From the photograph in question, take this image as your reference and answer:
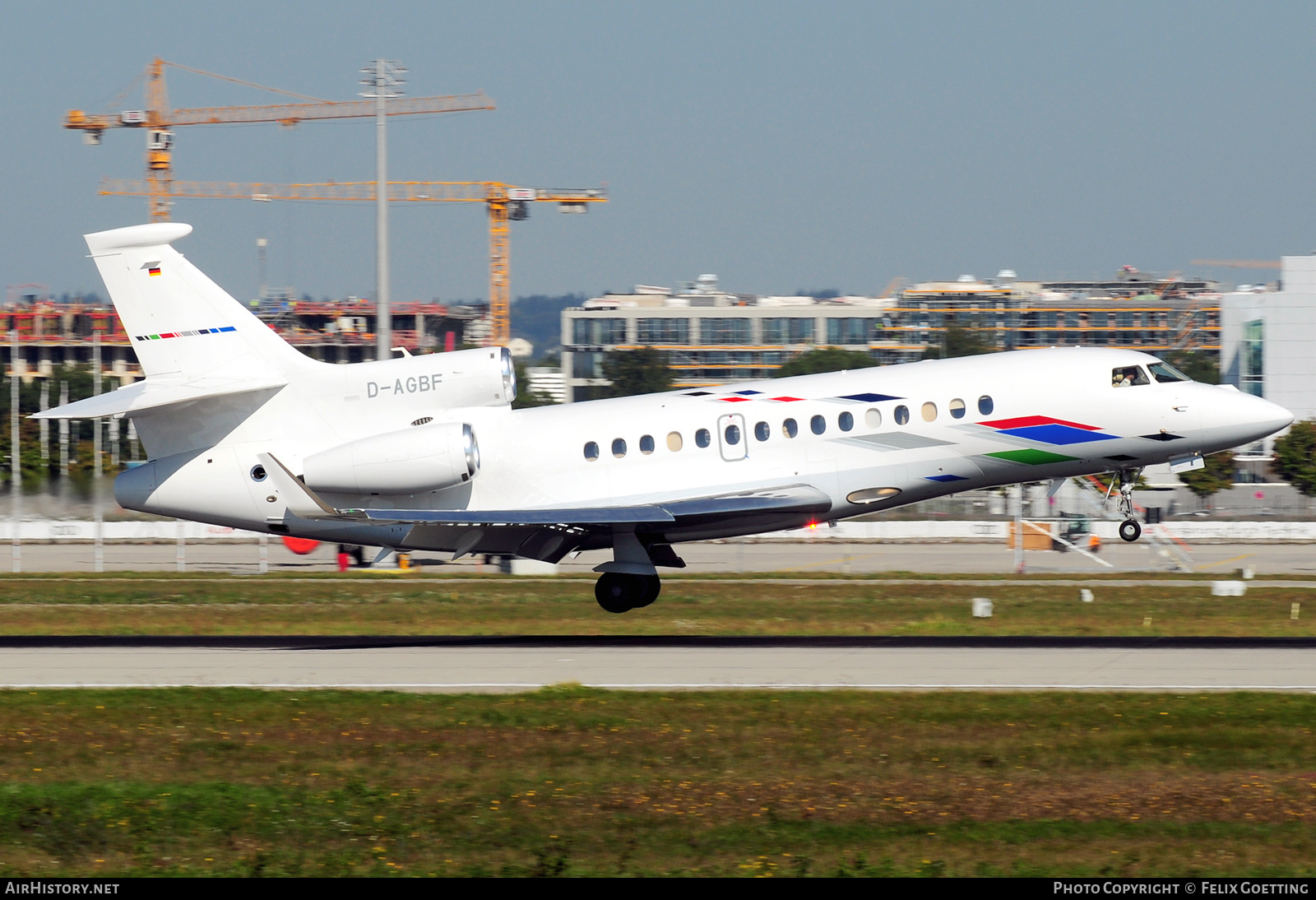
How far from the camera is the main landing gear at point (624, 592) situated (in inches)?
1007

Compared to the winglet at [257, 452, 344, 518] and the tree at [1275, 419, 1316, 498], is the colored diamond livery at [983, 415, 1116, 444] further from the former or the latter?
the tree at [1275, 419, 1316, 498]

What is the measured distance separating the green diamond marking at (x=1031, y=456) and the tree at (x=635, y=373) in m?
81.9

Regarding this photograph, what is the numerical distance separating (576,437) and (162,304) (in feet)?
25.3

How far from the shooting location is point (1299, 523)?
2477 inches

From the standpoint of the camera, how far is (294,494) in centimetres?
2380

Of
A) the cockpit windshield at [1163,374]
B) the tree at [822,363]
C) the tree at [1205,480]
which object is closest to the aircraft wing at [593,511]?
the cockpit windshield at [1163,374]

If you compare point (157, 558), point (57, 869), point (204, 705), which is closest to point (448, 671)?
point (204, 705)

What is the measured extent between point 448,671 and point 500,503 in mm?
5752

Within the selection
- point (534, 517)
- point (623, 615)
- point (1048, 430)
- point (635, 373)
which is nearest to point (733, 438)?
point (534, 517)

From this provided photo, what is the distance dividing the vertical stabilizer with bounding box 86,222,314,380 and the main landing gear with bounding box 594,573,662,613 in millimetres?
7612

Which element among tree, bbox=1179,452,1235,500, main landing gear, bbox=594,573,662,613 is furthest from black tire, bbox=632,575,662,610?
tree, bbox=1179,452,1235,500

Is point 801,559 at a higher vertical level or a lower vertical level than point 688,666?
lower

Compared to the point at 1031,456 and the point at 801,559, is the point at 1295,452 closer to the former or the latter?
the point at 801,559
